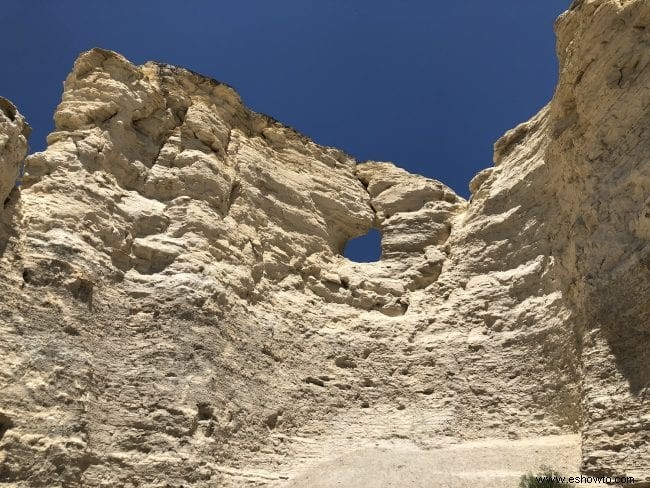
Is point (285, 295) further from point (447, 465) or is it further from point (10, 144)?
point (10, 144)

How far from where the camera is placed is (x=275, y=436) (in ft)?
43.5

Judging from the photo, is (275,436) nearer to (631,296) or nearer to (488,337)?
(488,337)

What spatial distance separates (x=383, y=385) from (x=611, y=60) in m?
7.71

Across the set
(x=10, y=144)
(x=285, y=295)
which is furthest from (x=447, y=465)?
(x=10, y=144)

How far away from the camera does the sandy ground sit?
11.2 m

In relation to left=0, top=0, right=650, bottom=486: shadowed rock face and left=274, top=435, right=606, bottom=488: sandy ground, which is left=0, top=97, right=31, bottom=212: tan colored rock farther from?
left=274, top=435, right=606, bottom=488: sandy ground

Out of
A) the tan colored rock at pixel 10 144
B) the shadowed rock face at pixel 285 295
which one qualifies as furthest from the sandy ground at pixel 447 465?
the tan colored rock at pixel 10 144

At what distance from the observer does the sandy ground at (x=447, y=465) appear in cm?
1124

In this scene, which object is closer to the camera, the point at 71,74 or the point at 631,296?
A: the point at 631,296

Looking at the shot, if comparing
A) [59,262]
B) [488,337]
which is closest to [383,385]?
[488,337]

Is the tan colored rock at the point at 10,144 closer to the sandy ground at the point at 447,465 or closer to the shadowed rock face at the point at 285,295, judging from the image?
the shadowed rock face at the point at 285,295

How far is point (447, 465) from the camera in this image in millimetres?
11922

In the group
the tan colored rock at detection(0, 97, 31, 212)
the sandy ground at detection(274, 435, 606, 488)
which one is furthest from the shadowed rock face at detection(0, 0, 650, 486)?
the sandy ground at detection(274, 435, 606, 488)

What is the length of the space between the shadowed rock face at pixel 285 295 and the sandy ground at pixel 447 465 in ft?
1.44
